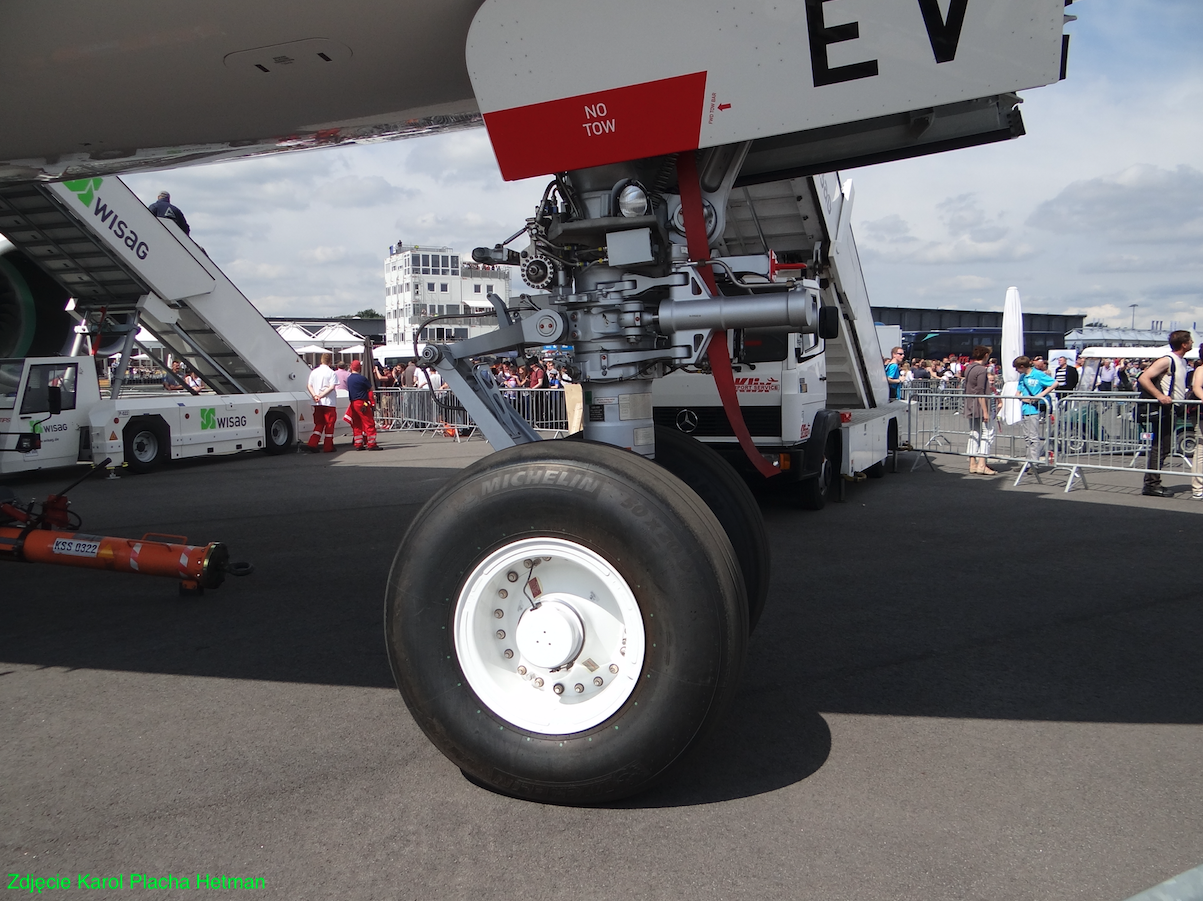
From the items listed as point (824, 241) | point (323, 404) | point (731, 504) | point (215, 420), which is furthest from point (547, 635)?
point (323, 404)

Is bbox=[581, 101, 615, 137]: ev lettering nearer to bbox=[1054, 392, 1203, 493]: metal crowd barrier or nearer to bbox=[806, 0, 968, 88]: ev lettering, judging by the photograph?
bbox=[806, 0, 968, 88]: ev lettering

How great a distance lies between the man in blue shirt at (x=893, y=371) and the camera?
13148 mm

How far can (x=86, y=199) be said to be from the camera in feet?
39.6

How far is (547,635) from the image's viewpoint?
8.98 ft

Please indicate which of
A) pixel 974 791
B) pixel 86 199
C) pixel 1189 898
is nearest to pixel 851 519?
pixel 974 791

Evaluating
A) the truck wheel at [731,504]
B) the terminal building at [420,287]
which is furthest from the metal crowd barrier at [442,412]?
the terminal building at [420,287]

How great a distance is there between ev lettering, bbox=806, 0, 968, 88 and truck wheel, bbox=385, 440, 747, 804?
1.34 metres

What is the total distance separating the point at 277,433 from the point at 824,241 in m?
10.1

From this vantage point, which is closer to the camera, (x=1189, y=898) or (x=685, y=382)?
(x=1189, y=898)

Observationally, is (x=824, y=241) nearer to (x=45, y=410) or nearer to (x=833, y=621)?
(x=833, y=621)

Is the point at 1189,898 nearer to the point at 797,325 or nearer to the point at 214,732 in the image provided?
the point at 797,325

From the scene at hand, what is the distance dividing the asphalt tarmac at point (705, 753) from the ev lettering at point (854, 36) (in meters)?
2.15

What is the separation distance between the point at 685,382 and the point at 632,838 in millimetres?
6249

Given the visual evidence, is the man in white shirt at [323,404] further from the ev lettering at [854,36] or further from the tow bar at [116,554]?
the ev lettering at [854,36]
